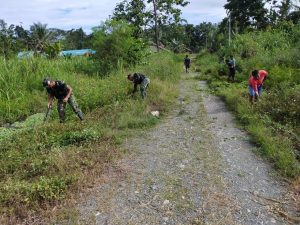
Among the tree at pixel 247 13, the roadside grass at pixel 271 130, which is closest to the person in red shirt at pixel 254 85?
the roadside grass at pixel 271 130

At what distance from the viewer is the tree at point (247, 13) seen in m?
47.8

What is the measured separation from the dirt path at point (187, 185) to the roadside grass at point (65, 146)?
1.43 feet

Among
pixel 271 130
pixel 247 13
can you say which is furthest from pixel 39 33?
pixel 271 130

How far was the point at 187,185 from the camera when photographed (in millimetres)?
5504

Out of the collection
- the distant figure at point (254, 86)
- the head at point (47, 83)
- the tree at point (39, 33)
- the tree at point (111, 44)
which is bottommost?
the distant figure at point (254, 86)

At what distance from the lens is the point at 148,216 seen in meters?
4.62

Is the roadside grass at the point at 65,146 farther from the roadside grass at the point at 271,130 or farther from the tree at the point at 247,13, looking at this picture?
the tree at the point at 247,13

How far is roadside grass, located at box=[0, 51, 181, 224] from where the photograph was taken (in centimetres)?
495

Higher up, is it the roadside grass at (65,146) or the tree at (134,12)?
the tree at (134,12)

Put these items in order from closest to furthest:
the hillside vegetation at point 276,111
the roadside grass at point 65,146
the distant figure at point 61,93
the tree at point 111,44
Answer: the roadside grass at point 65,146 → the hillside vegetation at point 276,111 → the distant figure at point 61,93 → the tree at point 111,44

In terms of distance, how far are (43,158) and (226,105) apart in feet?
25.2

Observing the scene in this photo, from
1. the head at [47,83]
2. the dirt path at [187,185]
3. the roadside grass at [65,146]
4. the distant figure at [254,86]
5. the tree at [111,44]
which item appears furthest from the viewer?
the tree at [111,44]

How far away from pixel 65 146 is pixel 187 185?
306cm

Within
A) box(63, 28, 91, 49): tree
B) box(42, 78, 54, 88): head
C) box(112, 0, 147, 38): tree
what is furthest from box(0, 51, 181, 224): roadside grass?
box(63, 28, 91, 49): tree
